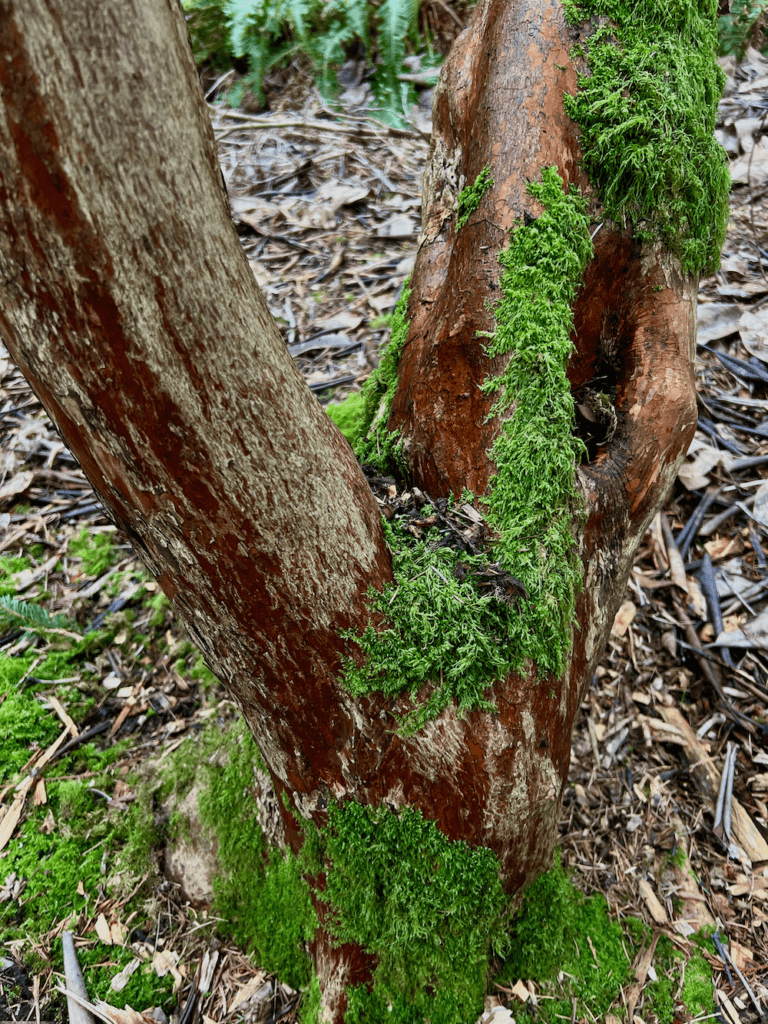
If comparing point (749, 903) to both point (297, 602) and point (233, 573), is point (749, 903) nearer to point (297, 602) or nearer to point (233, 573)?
point (297, 602)

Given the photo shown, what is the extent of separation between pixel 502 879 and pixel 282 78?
7552 millimetres

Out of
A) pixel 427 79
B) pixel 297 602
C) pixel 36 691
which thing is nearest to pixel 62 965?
pixel 36 691

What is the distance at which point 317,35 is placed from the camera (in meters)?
5.71

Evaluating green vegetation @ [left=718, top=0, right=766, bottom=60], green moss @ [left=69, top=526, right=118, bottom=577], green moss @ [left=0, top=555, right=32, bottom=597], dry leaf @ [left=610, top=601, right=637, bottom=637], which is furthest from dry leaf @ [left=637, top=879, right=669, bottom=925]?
green vegetation @ [left=718, top=0, right=766, bottom=60]

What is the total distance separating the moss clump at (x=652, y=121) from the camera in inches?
83.4

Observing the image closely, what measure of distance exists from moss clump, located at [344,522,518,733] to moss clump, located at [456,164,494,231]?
4.32ft

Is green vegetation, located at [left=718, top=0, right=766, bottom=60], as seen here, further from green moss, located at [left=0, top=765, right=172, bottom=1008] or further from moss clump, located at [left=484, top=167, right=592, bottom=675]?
green moss, located at [left=0, top=765, right=172, bottom=1008]

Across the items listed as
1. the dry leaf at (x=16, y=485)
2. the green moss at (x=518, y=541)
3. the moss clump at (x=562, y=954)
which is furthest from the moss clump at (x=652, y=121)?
the dry leaf at (x=16, y=485)

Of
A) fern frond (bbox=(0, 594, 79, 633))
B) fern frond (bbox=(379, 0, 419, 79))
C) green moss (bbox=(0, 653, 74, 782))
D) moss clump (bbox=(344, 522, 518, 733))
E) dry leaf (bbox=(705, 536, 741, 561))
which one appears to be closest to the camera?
moss clump (bbox=(344, 522, 518, 733))

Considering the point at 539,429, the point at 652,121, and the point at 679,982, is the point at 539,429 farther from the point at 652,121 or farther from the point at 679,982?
the point at 679,982

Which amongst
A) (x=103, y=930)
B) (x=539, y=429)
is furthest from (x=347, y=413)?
(x=103, y=930)

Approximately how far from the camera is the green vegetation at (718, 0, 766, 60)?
186 inches

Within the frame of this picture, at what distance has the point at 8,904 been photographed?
249 centimetres

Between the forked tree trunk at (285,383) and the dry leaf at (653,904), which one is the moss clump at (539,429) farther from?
the dry leaf at (653,904)
